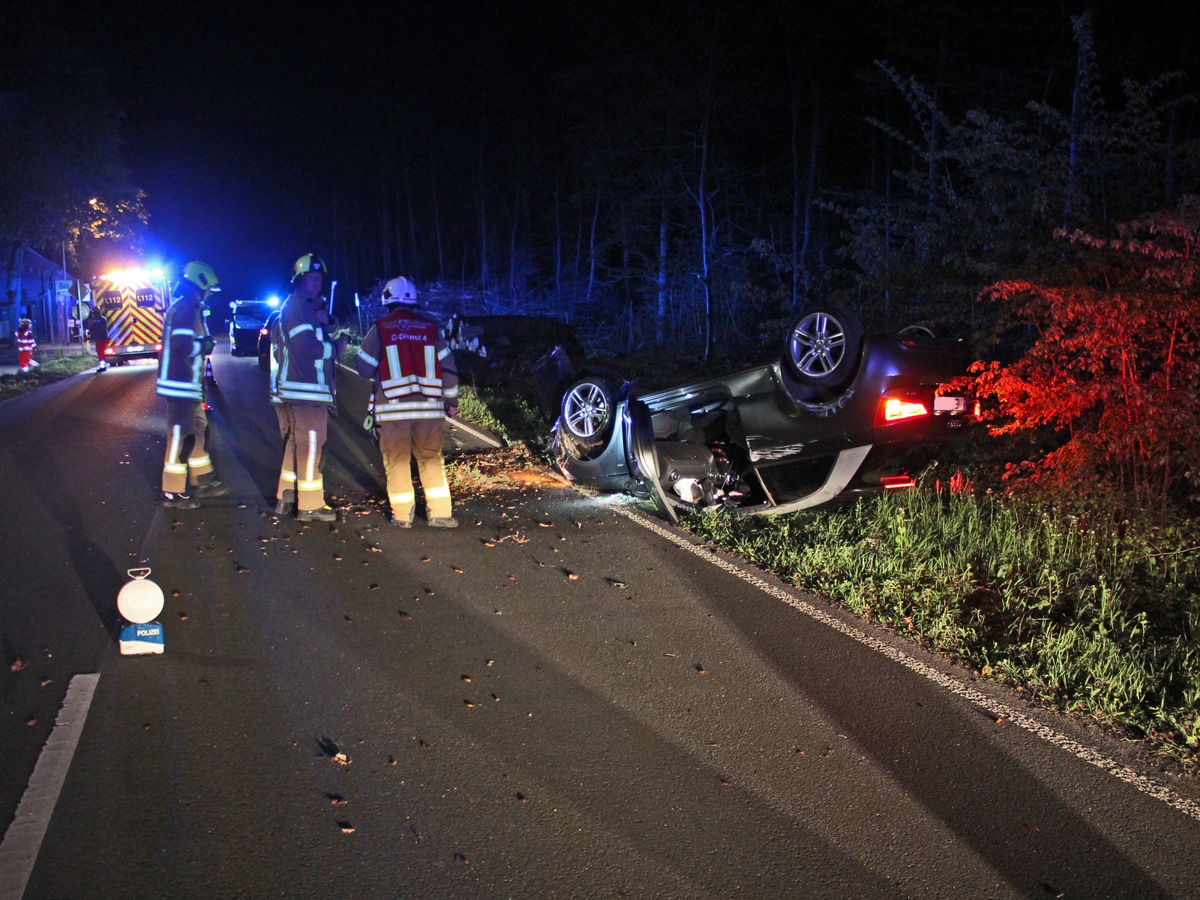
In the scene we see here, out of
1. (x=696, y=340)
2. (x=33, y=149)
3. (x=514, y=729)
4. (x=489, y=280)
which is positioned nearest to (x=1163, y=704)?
(x=514, y=729)

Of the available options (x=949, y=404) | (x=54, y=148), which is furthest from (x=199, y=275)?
(x=54, y=148)

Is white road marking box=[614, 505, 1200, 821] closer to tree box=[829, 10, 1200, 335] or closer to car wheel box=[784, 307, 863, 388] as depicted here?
car wheel box=[784, 307, 863, 388]

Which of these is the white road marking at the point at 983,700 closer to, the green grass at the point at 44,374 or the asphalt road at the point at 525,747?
the asphalt road at the point at 525,747

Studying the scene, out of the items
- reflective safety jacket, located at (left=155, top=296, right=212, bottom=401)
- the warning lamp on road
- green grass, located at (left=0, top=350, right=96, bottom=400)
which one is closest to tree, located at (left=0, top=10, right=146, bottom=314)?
green grass, located at (left=0, top=350, right=96, bottom=400)

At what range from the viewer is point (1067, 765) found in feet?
12.7

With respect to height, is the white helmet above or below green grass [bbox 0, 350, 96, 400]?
above

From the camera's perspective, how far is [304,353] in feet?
25.8

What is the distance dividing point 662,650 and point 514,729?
1.20 meters

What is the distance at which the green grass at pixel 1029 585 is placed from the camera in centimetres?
453

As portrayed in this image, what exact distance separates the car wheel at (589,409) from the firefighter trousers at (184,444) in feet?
10.9

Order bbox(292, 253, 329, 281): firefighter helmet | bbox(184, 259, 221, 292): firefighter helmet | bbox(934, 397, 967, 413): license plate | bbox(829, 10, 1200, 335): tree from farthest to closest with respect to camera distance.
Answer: bbox(184, 259, 221, 292): firefighter helmet < bbox(829, 10, 1200, 335): tree < bbox(292, 253, 329, 281): firefighter helmet < bbox(934, 397, 967, 413): license plate

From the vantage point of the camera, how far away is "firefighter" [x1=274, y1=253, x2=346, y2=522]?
7793 millimetres

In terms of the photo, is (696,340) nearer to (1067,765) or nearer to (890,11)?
(890,11)

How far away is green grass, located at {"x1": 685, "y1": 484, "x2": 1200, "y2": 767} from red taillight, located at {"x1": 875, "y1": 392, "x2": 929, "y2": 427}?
911 mm
